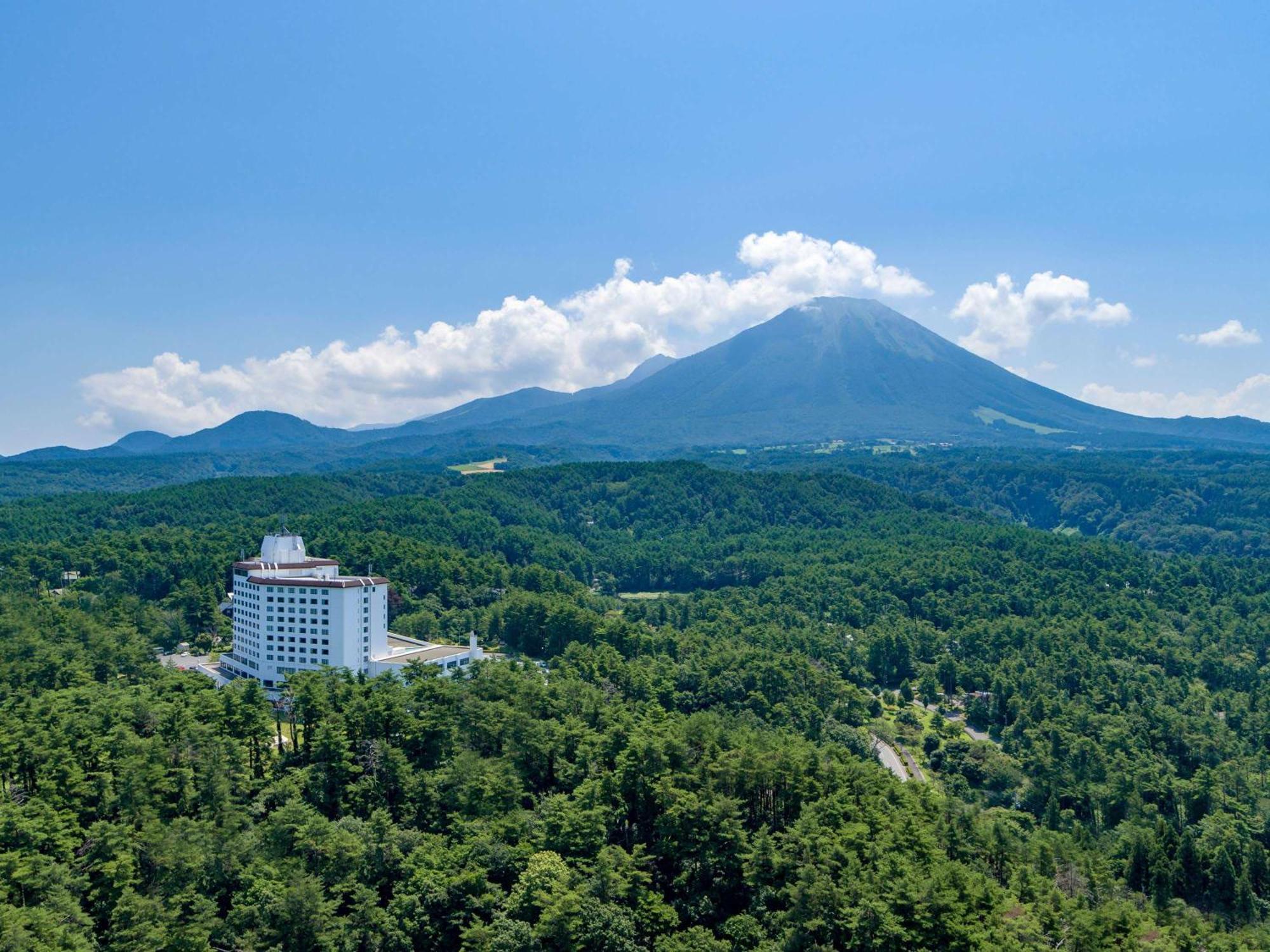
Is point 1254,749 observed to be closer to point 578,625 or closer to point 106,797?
point 578,625

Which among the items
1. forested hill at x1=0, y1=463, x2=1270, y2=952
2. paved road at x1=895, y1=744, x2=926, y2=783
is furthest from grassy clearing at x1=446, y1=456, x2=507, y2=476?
paved road at x1=895, y1=744, x2=926, y2=783

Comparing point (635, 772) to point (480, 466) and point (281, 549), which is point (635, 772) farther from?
point (480, 466)

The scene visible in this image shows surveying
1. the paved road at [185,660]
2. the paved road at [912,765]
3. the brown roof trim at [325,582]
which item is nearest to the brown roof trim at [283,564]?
the brown roof trim at [325,582]

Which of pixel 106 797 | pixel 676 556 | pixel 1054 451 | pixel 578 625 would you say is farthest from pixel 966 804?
pixel 1054 451

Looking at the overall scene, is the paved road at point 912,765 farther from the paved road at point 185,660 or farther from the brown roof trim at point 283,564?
the paved road at point 185,660

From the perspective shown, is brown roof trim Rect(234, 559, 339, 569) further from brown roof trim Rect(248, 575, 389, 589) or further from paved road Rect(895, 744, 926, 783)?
paved road Rect(895, 744, 926, 783)
